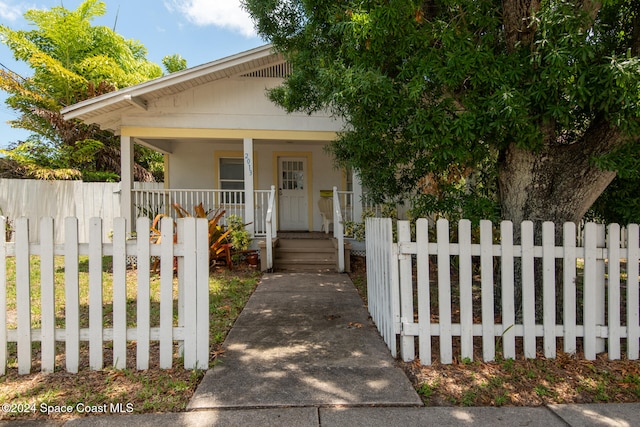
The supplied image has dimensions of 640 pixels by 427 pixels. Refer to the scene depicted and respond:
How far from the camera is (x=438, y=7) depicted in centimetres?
353

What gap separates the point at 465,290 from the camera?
2965 millimetres

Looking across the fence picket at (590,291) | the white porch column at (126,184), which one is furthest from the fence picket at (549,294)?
the white porch column at (126,184)

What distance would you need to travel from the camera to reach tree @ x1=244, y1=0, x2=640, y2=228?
8.64 ft

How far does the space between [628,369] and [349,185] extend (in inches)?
301

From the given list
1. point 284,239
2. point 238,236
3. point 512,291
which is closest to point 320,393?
point 512,291

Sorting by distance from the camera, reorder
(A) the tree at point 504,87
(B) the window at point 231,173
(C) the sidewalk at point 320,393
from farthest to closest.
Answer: (B) the window at point 231,173 < (A) the tree at point 504,87 < (C) the sidewalk at point 320,393

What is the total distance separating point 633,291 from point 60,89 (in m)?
16.4

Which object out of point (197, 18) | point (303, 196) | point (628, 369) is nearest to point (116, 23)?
point (197, 18)

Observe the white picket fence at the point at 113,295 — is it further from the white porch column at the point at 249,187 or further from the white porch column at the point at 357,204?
the white porch column at the point at 357,204

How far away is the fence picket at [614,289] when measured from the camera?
2922 millimetres

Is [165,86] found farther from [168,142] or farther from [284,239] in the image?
[284,239]

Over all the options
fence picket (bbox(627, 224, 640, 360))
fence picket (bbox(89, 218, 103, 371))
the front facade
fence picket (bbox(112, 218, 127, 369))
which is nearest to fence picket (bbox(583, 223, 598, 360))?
fence picket (bbox(627, 224, 640, 360))

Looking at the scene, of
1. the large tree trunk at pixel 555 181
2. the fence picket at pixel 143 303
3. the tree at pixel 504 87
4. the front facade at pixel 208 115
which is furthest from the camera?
the front facade at pixel 208 115

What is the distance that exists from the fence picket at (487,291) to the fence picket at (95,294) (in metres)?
3.09
